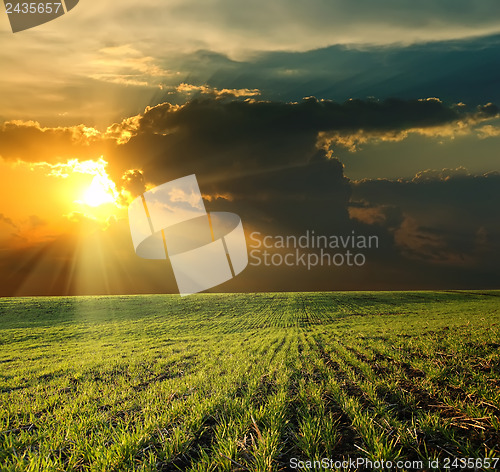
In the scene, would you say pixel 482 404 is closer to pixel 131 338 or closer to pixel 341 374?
pixel 341 374

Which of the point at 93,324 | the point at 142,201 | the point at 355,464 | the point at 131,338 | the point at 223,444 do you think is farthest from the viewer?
the point at 93,324

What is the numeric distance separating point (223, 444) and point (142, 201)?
70.3 ft

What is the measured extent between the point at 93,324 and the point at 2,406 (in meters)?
34.6

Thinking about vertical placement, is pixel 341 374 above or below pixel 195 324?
above

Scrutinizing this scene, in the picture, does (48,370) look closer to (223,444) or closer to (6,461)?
(6,461)

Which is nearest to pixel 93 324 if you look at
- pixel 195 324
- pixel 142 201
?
pixel 195 324

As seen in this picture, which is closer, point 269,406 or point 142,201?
point 269,406

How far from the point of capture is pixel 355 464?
4.61 m

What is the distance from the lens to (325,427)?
5.88 m

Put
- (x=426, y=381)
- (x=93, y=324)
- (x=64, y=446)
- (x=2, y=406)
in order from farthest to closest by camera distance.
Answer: (x=93, y=324)
(x=2, y=406)
(x=426, y=381)
(x=64, y=446)

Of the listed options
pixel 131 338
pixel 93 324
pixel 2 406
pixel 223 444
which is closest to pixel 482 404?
pixel 223 444

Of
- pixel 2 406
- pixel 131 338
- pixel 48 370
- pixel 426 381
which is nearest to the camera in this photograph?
pixel 426 381

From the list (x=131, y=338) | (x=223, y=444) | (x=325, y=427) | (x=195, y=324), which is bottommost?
(x=195, y=324)

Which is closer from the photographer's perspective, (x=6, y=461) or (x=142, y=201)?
(x=6, y=461)
